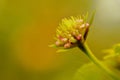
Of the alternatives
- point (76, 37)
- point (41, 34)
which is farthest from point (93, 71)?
point (41, 34)

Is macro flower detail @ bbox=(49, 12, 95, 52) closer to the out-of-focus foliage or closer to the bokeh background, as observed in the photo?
the out-of-focus foliage

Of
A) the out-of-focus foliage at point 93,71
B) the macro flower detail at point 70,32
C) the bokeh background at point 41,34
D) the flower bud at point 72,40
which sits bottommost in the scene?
the out-of-focus foliage at point 93,71

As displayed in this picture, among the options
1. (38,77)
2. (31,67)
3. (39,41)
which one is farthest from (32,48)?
(38,77)

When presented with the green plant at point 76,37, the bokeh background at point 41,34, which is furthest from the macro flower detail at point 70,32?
the bokeh background at point 41,34

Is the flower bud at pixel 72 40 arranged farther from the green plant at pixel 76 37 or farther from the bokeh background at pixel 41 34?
the bokeh background at pixel 41 34

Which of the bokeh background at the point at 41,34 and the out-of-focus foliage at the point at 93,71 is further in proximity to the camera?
the bokeh background at the point at 41,34

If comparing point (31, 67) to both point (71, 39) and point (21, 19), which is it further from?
point (71, 39)

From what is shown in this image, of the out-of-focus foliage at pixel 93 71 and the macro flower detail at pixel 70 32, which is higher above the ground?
the macro flower detail at pixel 70 32
